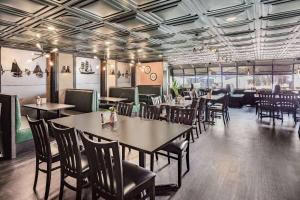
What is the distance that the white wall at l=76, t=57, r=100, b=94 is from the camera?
7.37 m

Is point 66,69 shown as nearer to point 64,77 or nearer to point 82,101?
point 64,77

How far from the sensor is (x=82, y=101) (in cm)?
568

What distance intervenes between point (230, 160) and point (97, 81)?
6.53 meters

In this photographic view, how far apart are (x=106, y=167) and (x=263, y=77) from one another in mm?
11874

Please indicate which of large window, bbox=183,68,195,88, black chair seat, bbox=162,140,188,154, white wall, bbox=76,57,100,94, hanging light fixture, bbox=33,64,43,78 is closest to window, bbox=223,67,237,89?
large window, bbox=183,68,195,88

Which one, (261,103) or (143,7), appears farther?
(261,103)

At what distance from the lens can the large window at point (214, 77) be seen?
11867 mm

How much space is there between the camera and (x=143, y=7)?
2912 millimetres

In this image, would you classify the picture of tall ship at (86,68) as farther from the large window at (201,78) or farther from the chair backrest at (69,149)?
the large window at (201,78)

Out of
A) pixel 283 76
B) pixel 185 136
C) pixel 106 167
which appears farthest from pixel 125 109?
pixel 283 76

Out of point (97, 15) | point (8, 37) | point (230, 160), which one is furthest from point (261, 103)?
point (8, 37)

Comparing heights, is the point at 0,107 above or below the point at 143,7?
below

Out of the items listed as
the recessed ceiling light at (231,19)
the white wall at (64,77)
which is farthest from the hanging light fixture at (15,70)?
the recessed ceiling light at (231,19)

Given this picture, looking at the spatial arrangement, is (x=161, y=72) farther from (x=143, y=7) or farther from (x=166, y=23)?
(x=143, y=7)
